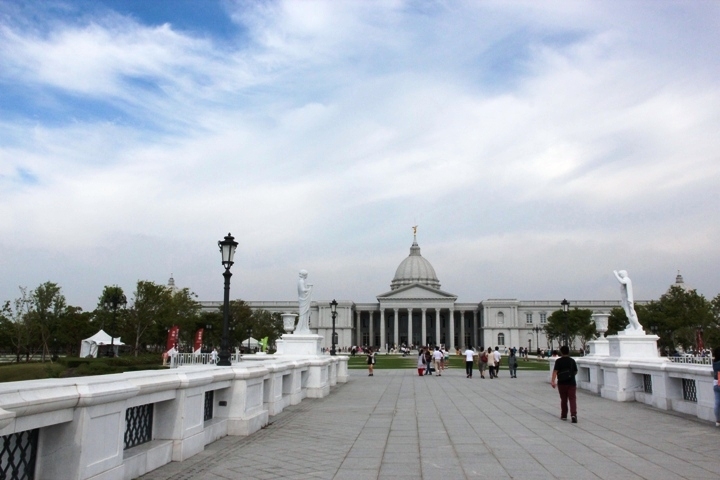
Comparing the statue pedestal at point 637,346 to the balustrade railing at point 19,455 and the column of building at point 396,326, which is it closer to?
the balustrade railing at point 19,455

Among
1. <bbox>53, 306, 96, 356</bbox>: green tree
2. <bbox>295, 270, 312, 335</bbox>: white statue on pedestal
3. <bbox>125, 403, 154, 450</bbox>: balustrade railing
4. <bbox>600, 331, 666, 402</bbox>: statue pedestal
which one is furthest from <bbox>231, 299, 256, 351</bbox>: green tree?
<bbox>125, 403, 154, 450</bbox>: balustrade railing

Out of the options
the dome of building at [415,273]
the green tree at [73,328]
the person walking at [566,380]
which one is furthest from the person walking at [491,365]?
the dome of building at [415,273]

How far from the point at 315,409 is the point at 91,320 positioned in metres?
66.9

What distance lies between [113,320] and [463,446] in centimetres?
4074

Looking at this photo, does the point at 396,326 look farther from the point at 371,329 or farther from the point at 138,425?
the point at 138,425

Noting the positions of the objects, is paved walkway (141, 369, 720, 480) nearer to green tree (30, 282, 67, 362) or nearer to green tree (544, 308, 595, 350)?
green tree (30, 282, 67, 362)

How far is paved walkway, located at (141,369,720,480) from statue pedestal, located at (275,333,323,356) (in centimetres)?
474

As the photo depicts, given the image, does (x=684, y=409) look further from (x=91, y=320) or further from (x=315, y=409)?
(x=91, y=320)

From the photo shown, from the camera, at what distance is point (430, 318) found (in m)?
148

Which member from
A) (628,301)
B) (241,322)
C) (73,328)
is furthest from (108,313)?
(628,301)

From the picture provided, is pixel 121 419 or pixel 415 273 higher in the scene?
pixel 415 273

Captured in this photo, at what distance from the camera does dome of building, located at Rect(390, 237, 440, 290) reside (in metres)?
156

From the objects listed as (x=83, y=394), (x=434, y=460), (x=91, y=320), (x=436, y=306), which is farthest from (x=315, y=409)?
(x=436, y=306)

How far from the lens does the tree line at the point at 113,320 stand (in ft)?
197
